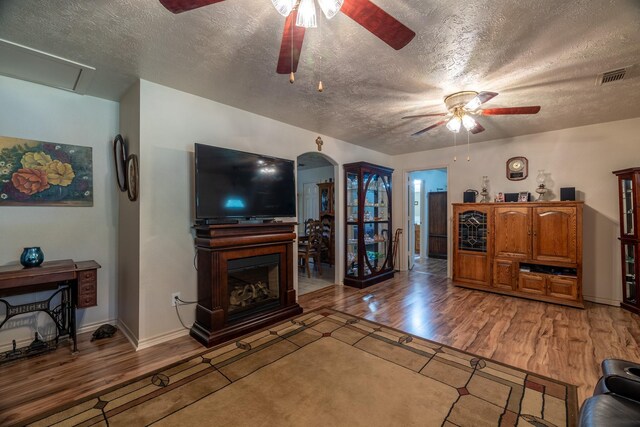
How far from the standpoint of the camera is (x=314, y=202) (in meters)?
7.34

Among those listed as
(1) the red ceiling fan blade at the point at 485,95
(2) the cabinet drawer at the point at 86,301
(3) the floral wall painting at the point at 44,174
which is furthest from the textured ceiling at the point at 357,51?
(2) the cabinet drawer at the point at 86,301

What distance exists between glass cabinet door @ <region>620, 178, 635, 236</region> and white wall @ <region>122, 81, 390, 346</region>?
16.8 ft

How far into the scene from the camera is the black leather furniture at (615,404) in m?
1.13

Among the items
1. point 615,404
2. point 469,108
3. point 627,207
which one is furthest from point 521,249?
point 615,404

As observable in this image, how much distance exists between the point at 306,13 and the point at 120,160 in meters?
2.63

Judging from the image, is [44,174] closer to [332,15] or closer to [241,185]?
[241,185]

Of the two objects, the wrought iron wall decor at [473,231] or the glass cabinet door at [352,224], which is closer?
the wrought iron wall decor at [473,231]

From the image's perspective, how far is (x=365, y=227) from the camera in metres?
4.88

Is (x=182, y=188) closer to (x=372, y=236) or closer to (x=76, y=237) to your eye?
(x=76, y=237)

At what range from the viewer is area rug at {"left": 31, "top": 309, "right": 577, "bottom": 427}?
169 cm

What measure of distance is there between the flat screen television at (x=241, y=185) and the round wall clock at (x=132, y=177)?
21.9 inches

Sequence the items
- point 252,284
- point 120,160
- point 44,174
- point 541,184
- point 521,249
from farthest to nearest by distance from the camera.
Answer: point 541,184
point 521,249
point 252,284
point 120,160
point 44,174

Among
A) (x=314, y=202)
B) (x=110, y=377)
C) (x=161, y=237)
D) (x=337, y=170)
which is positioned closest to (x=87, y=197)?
(x=161, y=237)

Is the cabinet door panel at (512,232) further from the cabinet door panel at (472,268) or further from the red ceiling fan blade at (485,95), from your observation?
the red ceiling fan blade at (485,95)
